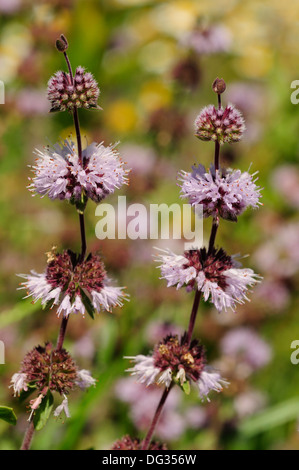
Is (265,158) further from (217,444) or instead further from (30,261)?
(217,444)

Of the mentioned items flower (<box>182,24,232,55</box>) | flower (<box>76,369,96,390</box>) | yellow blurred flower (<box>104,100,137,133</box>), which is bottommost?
flower (<box>76,369,96,390</box>)

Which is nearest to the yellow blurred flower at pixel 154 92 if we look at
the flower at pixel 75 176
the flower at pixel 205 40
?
the flower at pixel 205 40

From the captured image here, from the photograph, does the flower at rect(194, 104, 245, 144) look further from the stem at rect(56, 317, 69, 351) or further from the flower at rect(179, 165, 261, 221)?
the stem at rect(56, 317, 69, 351)

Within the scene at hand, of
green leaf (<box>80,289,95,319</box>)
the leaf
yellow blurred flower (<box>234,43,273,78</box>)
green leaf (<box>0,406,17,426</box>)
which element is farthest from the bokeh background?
yellow blurred flower (<box>234,43,273,78</box>)

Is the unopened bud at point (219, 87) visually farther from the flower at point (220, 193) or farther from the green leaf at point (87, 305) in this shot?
the green leaf at point (87, 305)

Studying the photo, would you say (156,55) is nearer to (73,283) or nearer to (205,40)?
(205,40)
